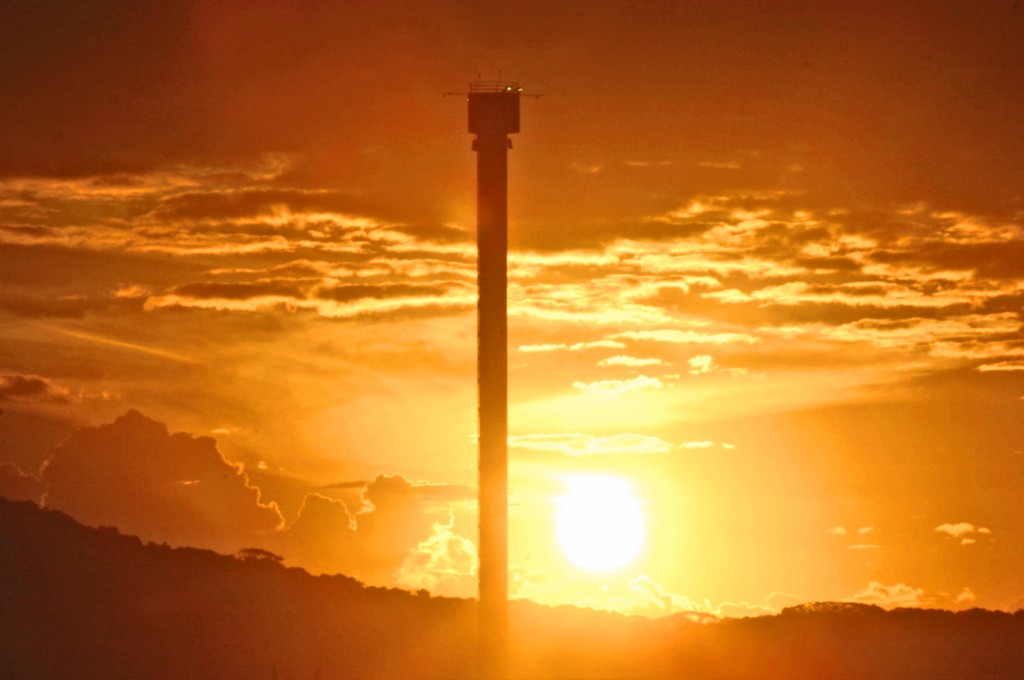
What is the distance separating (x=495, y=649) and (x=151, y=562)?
3153cm

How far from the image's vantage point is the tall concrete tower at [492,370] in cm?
4978

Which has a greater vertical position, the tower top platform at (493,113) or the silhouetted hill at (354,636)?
the tower top platform at (493,113)

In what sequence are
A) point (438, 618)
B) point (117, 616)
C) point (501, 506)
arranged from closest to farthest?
1. point (501, 506)
2. point (438, 618)
3. point (117, 616)

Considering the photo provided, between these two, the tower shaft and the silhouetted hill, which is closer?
the tower shaft

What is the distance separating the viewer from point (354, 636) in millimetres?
69750

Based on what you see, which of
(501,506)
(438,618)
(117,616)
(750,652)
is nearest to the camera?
(501,506)

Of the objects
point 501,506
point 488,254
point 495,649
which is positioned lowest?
point 495,649

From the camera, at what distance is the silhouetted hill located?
217 ft

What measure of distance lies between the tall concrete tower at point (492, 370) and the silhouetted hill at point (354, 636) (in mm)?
11712

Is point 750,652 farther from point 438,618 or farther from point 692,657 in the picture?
point 438,618

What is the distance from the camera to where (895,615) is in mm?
71312

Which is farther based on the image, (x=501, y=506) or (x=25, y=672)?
(x=25, y=672)

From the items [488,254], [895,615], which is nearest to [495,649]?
[488,254]

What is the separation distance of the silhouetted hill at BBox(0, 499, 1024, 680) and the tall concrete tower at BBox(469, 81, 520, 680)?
11712 mm
